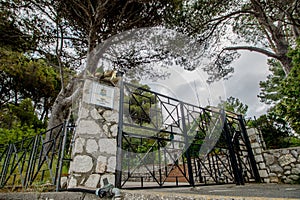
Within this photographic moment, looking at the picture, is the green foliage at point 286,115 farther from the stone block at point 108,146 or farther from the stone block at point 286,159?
the stone block at point 108,146

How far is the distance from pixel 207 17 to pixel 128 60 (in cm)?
252

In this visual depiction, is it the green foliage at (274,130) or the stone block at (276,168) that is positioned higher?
the green foliage at (274,130)

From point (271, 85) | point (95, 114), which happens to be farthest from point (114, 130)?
point (271, 85)

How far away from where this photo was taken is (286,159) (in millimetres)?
3475

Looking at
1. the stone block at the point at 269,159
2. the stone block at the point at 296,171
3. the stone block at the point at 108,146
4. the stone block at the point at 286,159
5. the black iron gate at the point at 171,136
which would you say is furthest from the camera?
the stone block at the point at 269,159

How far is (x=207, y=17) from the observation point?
4.89 m

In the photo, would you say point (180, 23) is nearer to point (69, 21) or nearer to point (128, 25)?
point (128, 25)

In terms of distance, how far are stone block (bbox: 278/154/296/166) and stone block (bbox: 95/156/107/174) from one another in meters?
3.49

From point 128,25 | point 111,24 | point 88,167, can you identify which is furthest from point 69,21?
point 88,167

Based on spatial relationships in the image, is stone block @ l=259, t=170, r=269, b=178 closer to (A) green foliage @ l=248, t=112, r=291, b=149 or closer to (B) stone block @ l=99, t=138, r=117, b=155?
(A) green foliage @ l=248, t=112, r=291, b=149

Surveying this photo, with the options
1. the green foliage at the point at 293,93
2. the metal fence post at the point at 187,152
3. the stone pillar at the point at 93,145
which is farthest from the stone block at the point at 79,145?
the green foliage at the point at 293,93

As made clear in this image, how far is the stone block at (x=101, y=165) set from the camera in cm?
199

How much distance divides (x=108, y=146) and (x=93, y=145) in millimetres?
185

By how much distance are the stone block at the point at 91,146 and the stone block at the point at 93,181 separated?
0.26 meters
